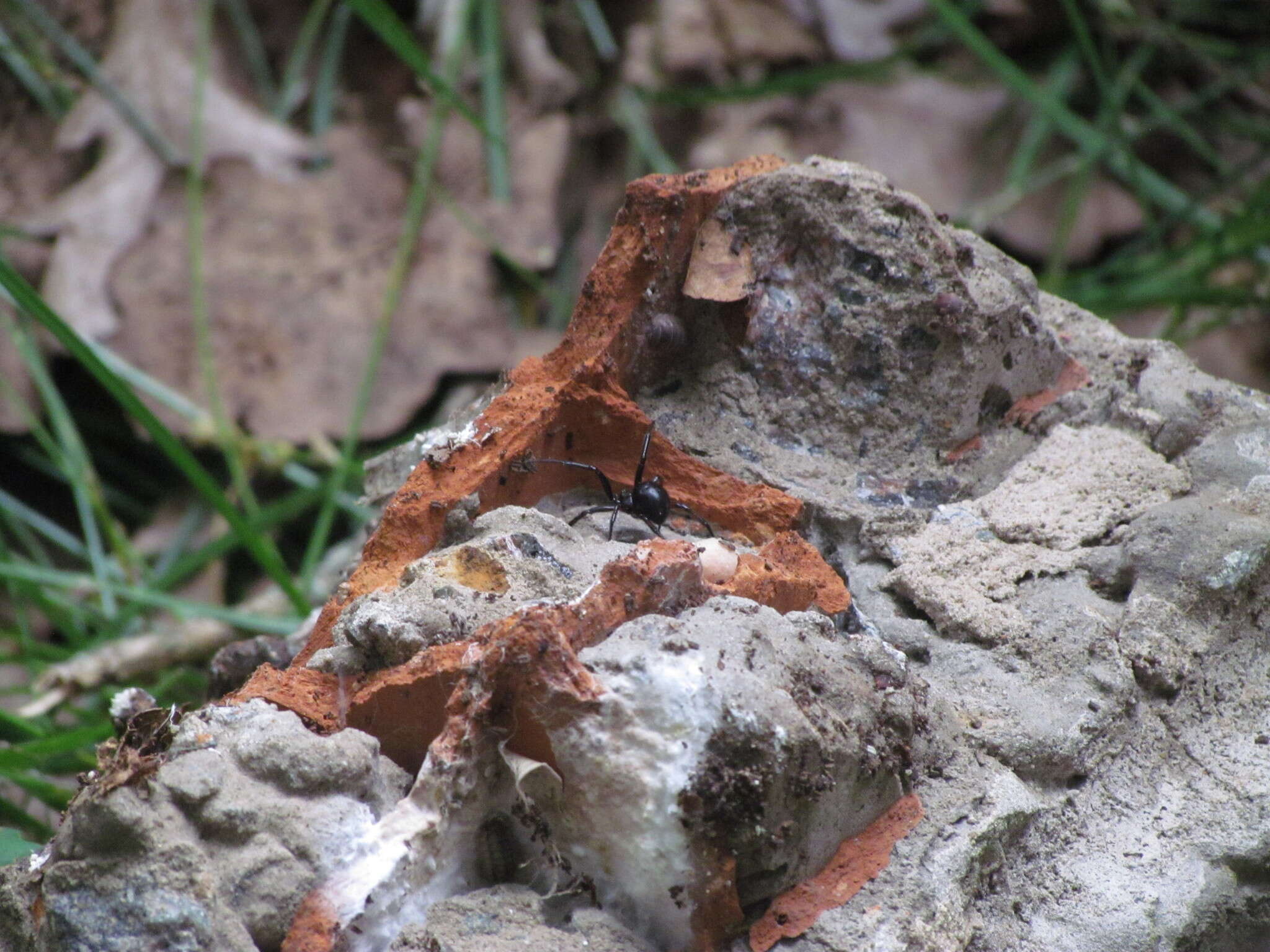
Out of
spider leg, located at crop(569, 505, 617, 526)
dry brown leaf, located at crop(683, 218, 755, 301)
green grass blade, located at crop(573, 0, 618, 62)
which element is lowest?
spider leg, located at crop(569, 505, 617, 526)

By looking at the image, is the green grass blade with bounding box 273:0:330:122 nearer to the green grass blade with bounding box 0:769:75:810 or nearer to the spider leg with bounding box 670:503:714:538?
the green grass blade with bounding box 0:769:75:810

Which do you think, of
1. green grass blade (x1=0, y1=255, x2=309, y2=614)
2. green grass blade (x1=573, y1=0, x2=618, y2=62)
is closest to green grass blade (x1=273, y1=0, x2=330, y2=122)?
green grass blade (x1=573, y1=0, x2=618, y2=62)

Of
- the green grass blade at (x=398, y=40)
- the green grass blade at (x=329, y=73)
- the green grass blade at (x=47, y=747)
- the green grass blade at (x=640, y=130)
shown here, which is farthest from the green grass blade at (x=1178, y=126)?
the green grass blade at (x=47, y=747)

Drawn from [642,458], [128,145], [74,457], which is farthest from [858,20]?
[642,458]

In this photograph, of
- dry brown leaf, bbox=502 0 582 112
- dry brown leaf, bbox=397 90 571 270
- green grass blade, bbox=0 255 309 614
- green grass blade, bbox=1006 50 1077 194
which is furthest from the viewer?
dry brown leaf, bbox=502 0 582 112

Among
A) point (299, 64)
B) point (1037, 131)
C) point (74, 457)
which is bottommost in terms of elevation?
point (74, 457)

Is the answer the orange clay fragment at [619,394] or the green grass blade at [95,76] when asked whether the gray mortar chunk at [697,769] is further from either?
the green grass blade at [95,76]

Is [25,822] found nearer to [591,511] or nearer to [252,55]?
[591,511]
